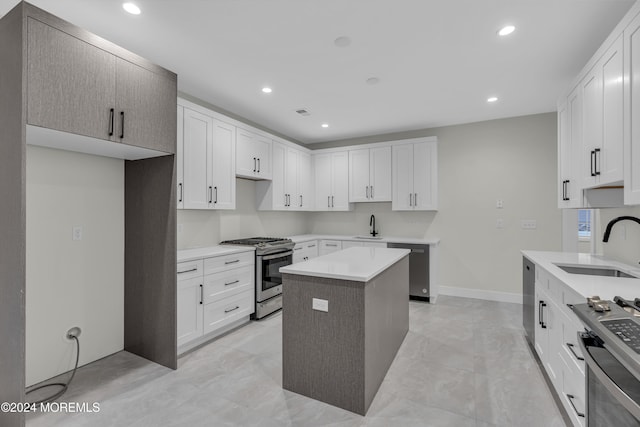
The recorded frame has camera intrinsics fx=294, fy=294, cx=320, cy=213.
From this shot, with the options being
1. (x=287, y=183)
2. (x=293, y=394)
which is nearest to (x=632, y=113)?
(x=293, y=394)

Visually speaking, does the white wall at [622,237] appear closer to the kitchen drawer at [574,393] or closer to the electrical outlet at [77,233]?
the kitchen drawer at [574,393]

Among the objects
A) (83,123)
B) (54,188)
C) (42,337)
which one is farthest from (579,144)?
(42,337)

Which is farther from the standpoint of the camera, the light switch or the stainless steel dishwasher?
the stainless steel dishwasher

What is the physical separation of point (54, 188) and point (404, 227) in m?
4.45

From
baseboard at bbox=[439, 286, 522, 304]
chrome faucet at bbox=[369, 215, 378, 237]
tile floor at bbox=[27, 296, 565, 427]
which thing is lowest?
tile floor at bbox=[27, 296, 565, 427]

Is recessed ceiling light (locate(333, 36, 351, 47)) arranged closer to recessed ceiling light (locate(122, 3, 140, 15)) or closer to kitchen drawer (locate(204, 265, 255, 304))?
recessed ceiling light (locate(122, 3, 140, 15))

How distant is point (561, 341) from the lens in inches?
74.5

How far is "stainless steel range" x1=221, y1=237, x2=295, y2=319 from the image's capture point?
11.7ft

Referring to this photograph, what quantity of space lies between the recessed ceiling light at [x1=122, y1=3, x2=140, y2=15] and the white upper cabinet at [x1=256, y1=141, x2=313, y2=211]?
2510 millimetres

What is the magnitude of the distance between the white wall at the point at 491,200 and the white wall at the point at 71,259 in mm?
4086

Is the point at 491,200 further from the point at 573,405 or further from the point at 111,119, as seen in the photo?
the point at 111,119

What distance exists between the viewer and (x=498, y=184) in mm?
4375

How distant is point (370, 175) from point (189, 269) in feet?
10.6

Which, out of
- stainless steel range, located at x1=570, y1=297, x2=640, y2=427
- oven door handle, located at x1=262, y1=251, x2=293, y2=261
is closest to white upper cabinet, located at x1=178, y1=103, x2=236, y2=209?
oven door handle, located at x1=262, y1=251, x2=293, y2=261
